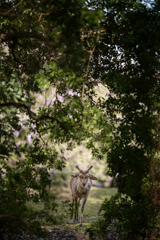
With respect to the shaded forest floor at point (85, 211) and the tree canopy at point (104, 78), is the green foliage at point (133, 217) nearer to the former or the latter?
the tree canopy at point (104, 78)

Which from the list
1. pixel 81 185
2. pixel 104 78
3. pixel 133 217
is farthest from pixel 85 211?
pixel 104 78

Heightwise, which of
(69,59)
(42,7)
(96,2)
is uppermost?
(96,2)

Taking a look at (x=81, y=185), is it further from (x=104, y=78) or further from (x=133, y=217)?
(x=104, y=78)

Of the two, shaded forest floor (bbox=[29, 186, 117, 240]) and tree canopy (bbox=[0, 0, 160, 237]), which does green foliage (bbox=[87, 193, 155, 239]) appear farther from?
shaded forest floor (bbox=[29, 186, 117, 240])

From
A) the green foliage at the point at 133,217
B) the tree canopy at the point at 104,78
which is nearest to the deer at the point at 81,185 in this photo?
the tree canopy at the point at 104,78

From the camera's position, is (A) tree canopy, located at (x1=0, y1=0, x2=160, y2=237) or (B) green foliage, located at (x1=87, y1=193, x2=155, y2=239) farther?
A: (B) green foliage, located at (x1=87, y1=193, x2=155, y2=239)

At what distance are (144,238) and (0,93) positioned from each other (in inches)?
147

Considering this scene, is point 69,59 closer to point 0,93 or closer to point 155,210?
point 0,93

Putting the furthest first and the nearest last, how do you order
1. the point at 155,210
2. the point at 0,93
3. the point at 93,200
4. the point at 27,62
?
the point at 93,200
the point at 27,62
the point at 155,210
the point at 0,93

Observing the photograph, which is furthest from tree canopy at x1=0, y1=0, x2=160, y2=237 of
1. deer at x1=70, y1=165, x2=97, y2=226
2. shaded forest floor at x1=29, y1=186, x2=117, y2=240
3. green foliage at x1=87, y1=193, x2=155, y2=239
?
deer at x1=70, y1=165, x2=97, y2=226

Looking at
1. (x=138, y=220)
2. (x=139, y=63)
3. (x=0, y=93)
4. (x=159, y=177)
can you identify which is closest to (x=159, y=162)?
(x=159, y=177)

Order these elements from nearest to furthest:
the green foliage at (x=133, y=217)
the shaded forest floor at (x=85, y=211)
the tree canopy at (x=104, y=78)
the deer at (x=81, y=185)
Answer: the tree canopy at (x=104, y=78) → the green foliage at (x=133, y=217) → the shaded forest floor at (x=85, y=211) → the deer at (x=81, y=185)

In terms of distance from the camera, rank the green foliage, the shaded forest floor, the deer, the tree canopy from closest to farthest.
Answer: the tree canopy
the green foliage
the shaded forest floor
the deer

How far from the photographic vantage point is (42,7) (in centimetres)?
446
